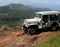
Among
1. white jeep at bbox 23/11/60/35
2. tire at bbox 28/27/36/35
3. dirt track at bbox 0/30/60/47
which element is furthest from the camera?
white jeep at bbox 23/11/60/35

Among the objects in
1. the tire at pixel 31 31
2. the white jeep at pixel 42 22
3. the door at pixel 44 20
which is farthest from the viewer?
the door at pixel 44 20

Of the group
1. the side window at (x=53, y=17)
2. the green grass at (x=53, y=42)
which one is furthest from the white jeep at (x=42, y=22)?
the green grass at (x=53, y=42)

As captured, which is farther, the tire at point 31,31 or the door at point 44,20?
the door at point 44,20

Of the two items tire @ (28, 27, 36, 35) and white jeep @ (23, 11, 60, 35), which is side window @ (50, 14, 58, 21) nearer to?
white jeep @ (23, 11, 60, 35)

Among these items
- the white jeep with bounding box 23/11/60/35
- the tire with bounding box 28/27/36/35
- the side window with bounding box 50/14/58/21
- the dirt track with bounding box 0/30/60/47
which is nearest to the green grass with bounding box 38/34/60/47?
the dirt track with bounding box 0/30/60/47

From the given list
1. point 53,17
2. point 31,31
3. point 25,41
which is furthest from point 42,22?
point 25,41

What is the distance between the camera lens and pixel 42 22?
2128cm

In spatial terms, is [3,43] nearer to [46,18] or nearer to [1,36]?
[1,36]

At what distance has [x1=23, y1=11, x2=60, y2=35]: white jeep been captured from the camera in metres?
21.0

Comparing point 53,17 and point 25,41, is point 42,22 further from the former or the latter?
point 25,41

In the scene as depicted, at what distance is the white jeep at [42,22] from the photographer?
20984mm

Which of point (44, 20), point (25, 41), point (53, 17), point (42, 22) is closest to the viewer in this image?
point (25, 41)

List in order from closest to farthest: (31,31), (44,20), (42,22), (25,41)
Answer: (25,41)
(31,31)
(42,22)
(44,20)

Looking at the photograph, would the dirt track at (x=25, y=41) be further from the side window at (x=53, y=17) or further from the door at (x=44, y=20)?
the side window at (x=53, y=17)
